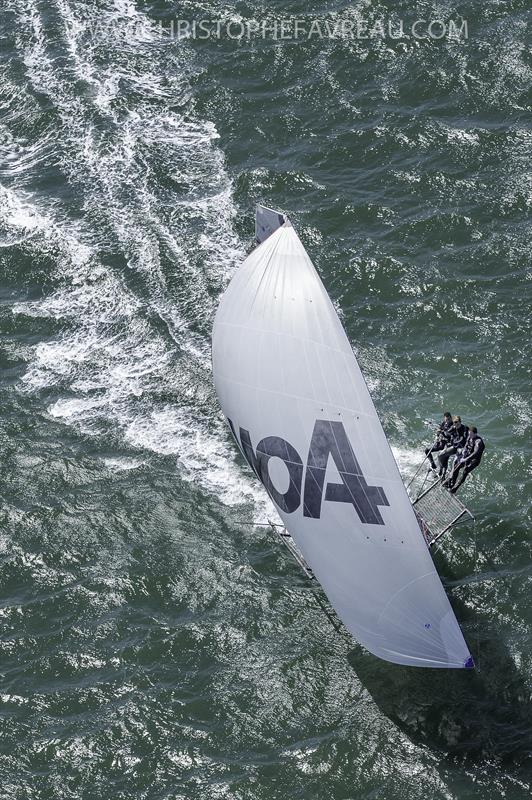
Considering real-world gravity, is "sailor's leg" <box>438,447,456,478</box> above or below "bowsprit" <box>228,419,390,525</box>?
below

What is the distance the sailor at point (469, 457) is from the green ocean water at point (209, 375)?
183cm

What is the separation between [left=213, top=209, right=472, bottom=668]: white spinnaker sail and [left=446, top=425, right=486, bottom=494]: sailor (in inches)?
194

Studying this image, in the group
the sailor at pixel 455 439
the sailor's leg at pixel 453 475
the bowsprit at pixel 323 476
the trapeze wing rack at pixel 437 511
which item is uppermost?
the bowsprit at pixel 323 476

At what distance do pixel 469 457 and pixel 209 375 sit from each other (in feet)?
35.3

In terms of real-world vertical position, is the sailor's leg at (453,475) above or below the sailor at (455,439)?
below

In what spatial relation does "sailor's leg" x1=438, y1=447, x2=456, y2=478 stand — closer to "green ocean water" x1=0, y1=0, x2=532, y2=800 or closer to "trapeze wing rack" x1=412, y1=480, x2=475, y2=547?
"trapeze wing rack" x1=412, y1=480, x2=475, y2=547

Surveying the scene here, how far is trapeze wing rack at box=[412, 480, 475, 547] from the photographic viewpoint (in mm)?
33750

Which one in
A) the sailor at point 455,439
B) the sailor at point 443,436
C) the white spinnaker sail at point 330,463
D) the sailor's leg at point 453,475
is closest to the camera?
the white spinnaker sail at point 330,463

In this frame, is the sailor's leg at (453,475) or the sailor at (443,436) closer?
the sailor's leg at (453,475)

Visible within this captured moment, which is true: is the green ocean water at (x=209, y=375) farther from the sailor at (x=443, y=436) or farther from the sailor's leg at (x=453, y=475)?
the sailor at (x=443, y=436)

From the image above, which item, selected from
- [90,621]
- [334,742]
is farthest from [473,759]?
[90,621]

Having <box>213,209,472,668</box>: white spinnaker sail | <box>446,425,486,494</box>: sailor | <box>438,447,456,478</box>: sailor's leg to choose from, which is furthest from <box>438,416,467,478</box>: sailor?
<box>213,209,472,668</box>: white spinnaker sail

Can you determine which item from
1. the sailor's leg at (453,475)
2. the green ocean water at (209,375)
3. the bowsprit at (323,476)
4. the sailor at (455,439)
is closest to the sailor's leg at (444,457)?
the sailor at (455,439)

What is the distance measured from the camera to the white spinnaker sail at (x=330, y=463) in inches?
1182
